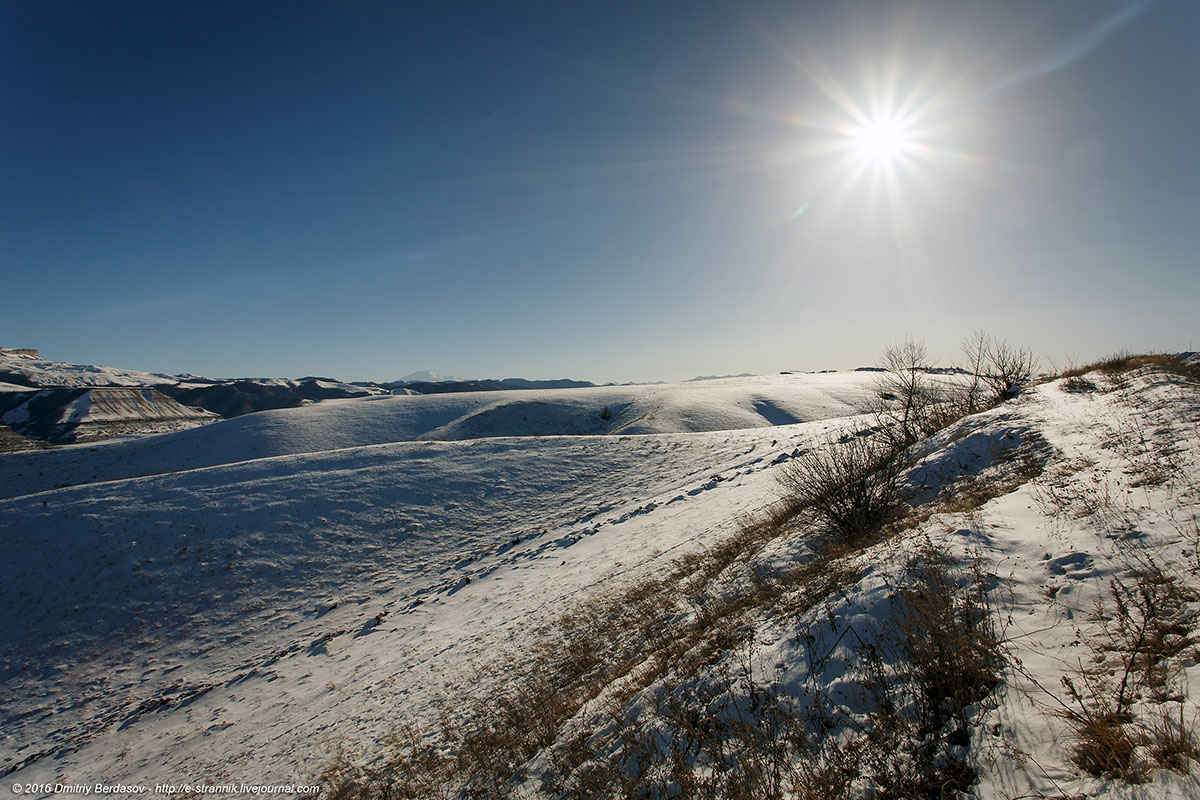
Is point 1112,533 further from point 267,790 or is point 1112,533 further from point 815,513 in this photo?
point 267,790

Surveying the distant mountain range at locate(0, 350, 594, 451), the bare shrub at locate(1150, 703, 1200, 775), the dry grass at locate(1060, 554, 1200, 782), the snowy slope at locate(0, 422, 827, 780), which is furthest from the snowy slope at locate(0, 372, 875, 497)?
the bare shrub at locate(1150, 703, 1200, 775)

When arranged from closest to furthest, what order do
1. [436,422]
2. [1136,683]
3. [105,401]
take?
[1136,683], [436,422], [105,401]

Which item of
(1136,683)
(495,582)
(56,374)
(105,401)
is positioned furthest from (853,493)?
(56,374)

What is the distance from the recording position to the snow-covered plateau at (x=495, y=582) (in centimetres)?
399

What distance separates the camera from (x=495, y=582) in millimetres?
14148

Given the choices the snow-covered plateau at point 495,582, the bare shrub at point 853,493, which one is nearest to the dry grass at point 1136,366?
the snow-covered plateau at point 495,582

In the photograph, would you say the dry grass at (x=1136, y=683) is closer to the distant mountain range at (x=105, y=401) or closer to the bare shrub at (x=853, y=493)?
the bare shrub at (x=853, y=493)

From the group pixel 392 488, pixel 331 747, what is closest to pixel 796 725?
pixel 331 747

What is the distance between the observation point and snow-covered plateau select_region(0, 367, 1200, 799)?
399 cm

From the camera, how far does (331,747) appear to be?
7.70 metres

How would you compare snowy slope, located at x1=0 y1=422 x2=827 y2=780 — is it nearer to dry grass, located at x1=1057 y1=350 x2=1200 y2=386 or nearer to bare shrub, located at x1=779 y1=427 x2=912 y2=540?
bare shrub, located at x1=779 y1=427 x2=912 y2=540

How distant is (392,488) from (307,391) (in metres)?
114

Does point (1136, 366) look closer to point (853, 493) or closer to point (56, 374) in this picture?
point (853, 493)

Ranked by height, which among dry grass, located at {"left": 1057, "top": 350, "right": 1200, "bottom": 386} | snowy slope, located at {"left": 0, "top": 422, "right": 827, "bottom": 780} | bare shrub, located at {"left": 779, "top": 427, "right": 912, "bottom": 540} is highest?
dry grass, located at {"left": 1057, "top": 350, "right": 1200, "bottom": 386}
